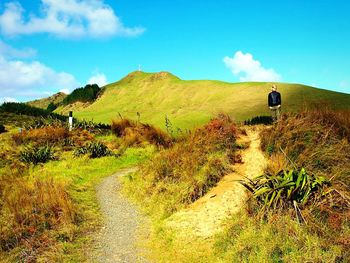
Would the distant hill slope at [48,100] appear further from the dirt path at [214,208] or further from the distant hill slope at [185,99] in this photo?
the dirt path at [214,208]

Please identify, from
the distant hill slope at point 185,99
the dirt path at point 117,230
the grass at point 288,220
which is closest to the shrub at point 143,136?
the distant hill slope at point 185,99

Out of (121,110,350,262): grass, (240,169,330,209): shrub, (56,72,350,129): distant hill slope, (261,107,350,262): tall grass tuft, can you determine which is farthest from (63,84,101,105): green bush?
(240,169,330,209): shrub

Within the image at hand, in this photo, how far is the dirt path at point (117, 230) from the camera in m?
7.38

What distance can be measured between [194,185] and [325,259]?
16.2 ft

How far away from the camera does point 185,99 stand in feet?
153

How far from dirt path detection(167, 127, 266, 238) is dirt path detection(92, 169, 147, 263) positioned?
103 centimetres

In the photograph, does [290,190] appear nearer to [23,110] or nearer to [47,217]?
[47,217]

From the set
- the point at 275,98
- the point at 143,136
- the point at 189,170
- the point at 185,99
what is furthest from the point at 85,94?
the point at 189,170

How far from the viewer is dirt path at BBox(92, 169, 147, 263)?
24.2 feet

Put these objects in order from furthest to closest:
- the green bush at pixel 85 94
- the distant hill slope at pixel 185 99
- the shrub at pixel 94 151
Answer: the green bush at pixel 85 94
the distant hill slope at pixel 185 99
the shrub at pixel 94 151

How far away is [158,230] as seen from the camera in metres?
8.57

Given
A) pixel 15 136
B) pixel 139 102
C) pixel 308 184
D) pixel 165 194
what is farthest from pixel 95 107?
pixel 308 184

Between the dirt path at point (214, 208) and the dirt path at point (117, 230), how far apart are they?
103 centimetres

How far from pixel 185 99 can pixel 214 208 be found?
125 feet
